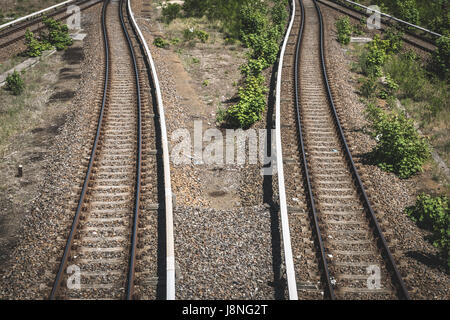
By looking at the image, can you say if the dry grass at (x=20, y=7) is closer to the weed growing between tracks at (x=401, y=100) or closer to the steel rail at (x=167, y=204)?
the steel rail at (x=167, y=204)

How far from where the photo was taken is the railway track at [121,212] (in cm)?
761

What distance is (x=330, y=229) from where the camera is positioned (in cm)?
916

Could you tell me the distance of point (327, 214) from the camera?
9.62m

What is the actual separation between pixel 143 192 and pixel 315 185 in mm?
5014

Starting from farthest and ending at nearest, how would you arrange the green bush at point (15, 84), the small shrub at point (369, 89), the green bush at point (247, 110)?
the small shrub at point (369, 89) < the green bush at point (15, 84) < the green bush at point (247, 110)

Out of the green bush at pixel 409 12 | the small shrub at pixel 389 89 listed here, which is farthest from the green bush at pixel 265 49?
the green bush at pixel 409 12

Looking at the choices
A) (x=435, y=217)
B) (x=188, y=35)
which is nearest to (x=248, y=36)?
(x=188, y=35)

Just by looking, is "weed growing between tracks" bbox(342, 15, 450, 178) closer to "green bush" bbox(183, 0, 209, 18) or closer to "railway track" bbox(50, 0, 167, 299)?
"railway track" bbox(50, 0, 167, 299)

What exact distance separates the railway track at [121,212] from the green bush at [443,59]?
14788 mm

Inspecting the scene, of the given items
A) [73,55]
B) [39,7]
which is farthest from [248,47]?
[39,7]

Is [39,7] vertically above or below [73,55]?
above

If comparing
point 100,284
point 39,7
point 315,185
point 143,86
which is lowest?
point 100,284
